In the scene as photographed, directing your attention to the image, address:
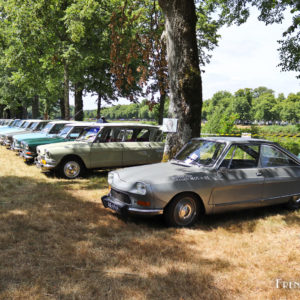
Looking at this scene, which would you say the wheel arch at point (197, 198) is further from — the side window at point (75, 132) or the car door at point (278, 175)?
the side window at point (75, 132)

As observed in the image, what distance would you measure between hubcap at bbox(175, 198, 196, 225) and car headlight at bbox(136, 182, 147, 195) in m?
0.62

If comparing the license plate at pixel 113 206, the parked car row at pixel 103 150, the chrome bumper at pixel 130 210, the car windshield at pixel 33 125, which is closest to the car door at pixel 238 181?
the chrome bumper at pixel 130 210

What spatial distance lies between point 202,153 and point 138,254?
2.58 metres

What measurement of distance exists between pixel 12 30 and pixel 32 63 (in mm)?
2333

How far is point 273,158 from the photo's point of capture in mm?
6340

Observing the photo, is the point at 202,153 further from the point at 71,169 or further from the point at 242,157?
the point at 71,169

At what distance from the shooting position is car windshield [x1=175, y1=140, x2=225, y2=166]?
19.6 feet

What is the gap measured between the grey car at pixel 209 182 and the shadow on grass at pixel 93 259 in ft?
1.48

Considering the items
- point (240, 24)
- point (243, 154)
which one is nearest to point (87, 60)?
point (240, 24)

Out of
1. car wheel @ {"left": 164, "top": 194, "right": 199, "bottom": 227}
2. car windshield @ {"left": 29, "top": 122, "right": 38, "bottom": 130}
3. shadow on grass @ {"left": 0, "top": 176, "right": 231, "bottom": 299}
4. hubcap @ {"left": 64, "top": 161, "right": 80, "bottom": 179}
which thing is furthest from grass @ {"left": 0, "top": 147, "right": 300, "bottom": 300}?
car windshield @ {"left": 29, "top": 122, "right": 38, "bottom": 130}

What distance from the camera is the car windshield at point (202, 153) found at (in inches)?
235

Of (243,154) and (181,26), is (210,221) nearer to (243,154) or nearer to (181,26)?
(243,154)

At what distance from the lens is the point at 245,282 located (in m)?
3.59

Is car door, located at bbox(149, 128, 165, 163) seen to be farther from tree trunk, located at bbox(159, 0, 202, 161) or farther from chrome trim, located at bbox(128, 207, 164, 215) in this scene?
chrome trim, located at bbox(128, 207, 164, 215)
